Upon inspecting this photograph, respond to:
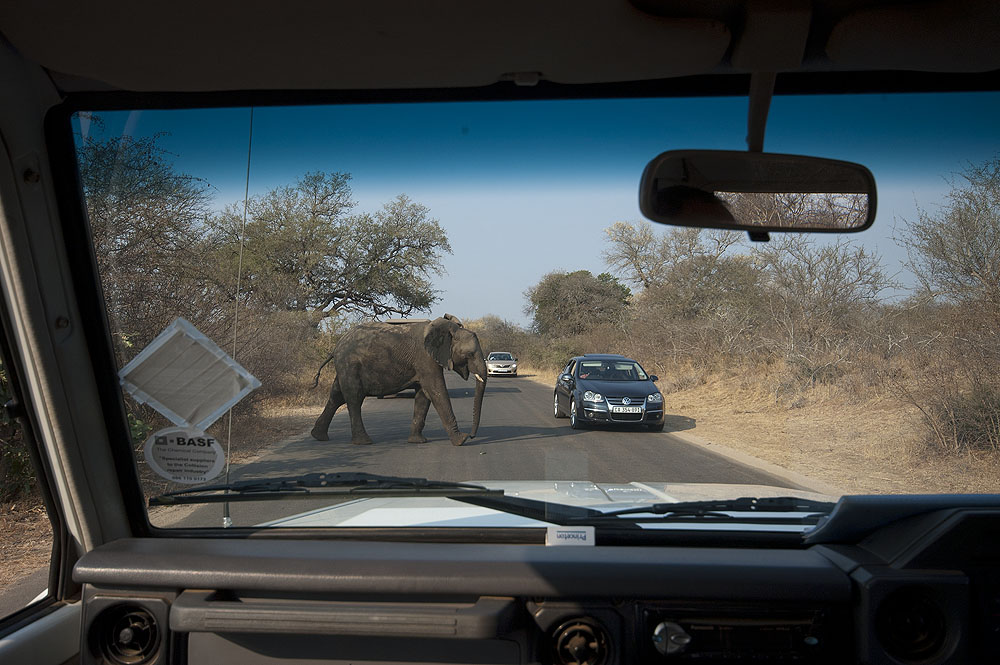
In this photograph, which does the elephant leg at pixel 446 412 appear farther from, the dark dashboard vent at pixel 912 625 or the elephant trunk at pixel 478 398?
the dark dashboard vent at pixel 912 625

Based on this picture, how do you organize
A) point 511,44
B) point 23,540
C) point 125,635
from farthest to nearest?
1. point 23,540
2. point 125,635
3. point 511,44

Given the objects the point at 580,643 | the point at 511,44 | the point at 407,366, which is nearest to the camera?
the point at 511,44

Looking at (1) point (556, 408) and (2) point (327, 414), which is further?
(1) point (556, 408)

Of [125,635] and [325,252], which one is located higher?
[325,252]

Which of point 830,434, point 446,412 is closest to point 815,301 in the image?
point 830,434

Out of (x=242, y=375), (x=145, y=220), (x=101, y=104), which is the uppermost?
(x=101, y=104)

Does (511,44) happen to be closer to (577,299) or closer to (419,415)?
(577,299)

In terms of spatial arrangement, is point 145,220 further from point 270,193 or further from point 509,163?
point 509,163

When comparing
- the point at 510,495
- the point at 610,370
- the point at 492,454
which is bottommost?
the point at 510,495

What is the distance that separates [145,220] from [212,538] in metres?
1.45

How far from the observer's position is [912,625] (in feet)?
9.25

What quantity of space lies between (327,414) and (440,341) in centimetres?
64

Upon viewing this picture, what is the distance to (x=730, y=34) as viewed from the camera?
2588 millimetres

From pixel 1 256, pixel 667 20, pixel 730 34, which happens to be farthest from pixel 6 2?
pixel 730 34
